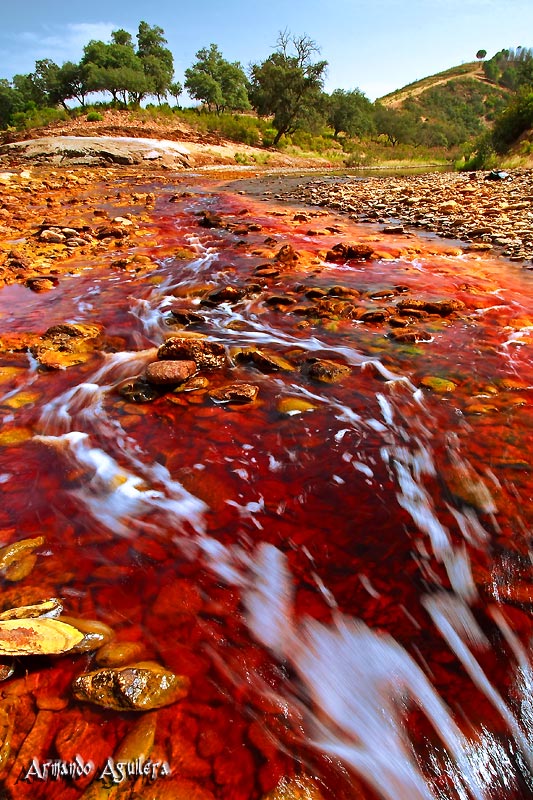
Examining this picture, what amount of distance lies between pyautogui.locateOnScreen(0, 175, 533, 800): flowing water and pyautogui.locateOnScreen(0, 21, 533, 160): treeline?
40094mm

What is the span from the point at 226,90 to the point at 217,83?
3.82 metres

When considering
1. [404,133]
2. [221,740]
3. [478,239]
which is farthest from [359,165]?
[221,740]

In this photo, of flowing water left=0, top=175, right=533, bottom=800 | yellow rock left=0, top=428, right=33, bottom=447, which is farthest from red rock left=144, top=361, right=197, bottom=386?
yellow rock left=0, top=428, right=33, bottom=447

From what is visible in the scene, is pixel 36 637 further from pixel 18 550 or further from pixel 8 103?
pixel 8 103

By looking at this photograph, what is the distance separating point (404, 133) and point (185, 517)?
227ft

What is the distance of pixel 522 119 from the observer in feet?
76.3

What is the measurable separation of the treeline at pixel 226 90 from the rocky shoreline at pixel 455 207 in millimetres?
26230

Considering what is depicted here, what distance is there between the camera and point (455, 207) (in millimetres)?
11258

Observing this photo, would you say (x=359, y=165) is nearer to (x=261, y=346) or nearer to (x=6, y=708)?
(x=261, y=346)

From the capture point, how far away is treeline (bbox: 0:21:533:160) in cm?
3778

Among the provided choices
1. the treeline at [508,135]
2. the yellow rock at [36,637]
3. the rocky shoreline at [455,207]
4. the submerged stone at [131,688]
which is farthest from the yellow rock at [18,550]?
the treeline at [508,135]

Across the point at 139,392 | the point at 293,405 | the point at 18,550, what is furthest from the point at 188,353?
the point at 18,550

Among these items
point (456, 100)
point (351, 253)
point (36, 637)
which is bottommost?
point (36, 637)

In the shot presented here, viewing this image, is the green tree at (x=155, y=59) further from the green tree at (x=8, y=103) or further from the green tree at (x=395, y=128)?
the green tree at (x=395, y=128)
